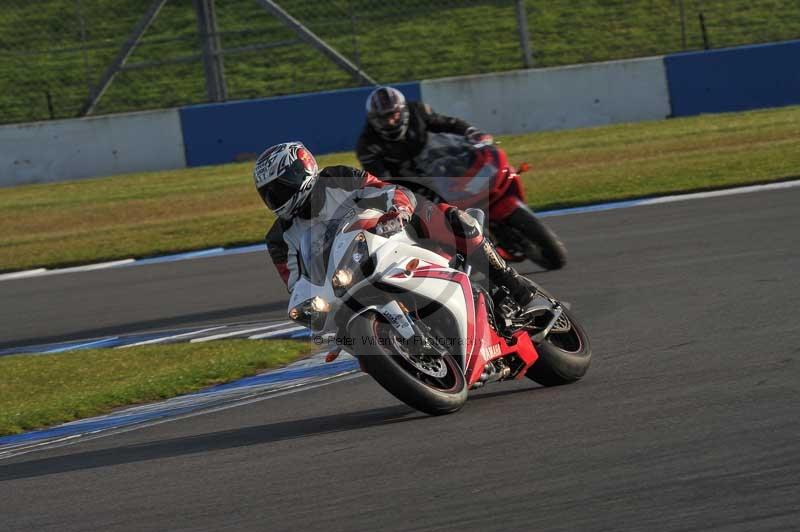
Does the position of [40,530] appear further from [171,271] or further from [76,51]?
[76,51]

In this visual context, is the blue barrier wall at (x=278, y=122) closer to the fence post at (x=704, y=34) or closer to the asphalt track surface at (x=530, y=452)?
the fence post at (x=704, y=34)

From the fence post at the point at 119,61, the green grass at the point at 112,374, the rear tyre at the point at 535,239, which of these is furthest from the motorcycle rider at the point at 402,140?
the fence post at the point at 119,61

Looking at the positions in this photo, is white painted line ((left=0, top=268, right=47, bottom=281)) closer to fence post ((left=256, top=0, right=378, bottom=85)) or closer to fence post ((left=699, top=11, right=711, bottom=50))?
fence post ((left=256, top=0, right=378, bottom=85))

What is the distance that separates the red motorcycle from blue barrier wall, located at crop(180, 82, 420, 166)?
11.3 meters

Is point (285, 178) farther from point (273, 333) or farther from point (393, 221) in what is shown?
point (273, 333)

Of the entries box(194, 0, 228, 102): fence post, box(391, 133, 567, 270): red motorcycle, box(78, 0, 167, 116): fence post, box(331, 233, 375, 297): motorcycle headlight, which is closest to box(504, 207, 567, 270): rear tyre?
box(391, 133, 567, 270): red motorcycle

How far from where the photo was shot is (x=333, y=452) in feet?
19.0

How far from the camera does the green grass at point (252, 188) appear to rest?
15.3m

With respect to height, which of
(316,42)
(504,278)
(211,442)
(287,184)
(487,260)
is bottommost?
(211,442)

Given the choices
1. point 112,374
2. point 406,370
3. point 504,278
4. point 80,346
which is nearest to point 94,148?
point 80,346

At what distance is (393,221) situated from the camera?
604 centimetres

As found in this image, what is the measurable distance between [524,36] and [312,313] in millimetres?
16602

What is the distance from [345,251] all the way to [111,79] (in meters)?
17.6

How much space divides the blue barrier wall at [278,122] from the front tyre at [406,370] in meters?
15.2
